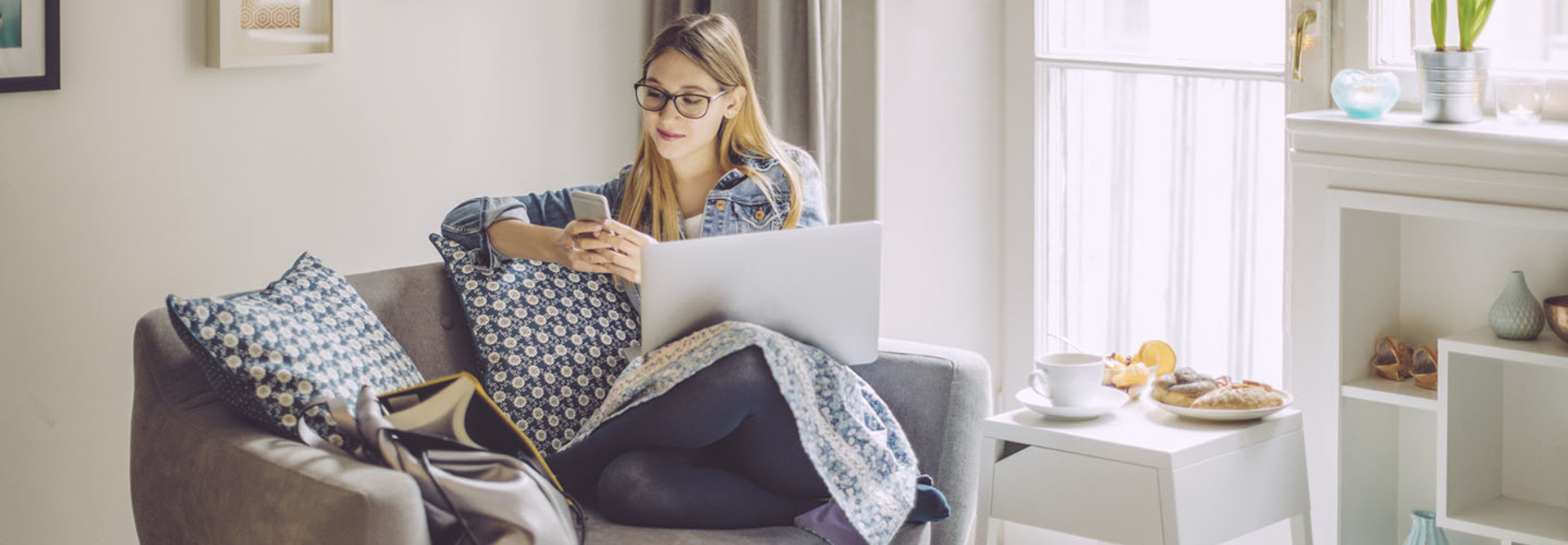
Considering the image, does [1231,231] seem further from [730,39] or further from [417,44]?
[417,44]

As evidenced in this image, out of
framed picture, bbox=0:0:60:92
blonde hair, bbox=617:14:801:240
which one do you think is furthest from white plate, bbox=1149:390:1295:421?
framed picture, bbox=0:0:60:92

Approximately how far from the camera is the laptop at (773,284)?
2.11m

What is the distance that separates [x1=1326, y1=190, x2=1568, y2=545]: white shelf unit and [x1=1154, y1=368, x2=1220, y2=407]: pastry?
0.22 meters

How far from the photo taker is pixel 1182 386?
8.29 feet

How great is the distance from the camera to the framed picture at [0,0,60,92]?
2.32 meters

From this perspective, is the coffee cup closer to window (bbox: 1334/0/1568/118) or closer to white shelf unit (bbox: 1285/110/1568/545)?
white shelf unit (bbox: 1285/110/1568/545)

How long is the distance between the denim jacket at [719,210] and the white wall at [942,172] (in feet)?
2.19

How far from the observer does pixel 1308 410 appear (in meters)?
2.62

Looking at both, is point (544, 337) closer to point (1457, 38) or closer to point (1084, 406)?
point (1084, 406)

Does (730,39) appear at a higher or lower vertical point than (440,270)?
higher

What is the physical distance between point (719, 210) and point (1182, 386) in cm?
78

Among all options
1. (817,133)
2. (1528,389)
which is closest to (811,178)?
(817,133)

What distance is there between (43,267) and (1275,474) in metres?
1.92

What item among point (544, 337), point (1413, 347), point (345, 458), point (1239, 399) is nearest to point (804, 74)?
point (544, 337)
